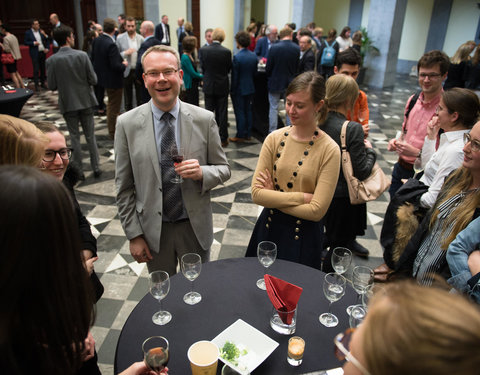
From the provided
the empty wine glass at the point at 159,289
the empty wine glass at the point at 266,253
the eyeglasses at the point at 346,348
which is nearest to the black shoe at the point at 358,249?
the empty wine glass at the point at 266,253

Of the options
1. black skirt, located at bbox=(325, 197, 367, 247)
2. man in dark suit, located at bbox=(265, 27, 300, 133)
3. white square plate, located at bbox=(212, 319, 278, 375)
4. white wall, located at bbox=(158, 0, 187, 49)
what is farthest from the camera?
white wall, located at bbox=(158, 0, 187, 49)

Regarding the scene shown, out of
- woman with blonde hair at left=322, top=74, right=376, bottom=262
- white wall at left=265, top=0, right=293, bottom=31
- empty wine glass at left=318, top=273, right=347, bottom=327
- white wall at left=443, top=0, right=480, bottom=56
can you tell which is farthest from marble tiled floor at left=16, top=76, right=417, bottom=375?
white wall at left=265, top=0, right=293, bottom=31

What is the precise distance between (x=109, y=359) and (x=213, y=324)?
123 centimetres

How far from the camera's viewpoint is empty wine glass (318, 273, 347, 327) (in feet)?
5.45

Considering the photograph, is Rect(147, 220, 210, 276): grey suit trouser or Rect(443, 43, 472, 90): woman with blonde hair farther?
Rect(443, 43, 472, 90): woman with blonde hair

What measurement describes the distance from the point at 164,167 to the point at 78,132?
11.2ft

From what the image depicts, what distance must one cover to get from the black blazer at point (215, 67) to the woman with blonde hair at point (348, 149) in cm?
354

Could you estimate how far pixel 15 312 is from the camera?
89 centimetres

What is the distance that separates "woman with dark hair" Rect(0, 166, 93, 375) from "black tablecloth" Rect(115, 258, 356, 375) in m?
0.53

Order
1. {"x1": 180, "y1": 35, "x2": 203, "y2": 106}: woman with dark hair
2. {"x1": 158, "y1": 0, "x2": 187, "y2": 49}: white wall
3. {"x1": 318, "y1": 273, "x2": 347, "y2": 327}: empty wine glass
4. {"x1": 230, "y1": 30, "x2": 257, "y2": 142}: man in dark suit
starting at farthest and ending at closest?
{"x1": 158, "y1": 0, "x2": 187, "y2": 49}: white wall, {"x1": 180, "y1": 35, "x2": 203, "y2": 106}: woman with dark hair, {"x1": 230, "y1": 30, "x2": 257, "y2": 142}: man in dark suit, {"x1": 318, "y1": 273, "x2": 347, "y2": 327}: empty wine glass

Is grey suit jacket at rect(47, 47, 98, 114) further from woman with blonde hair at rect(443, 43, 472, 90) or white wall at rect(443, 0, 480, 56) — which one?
white wall at rect(443, 0, 480, 56)

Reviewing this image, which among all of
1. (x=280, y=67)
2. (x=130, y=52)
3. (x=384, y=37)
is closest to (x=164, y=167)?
(x=280, y=67)

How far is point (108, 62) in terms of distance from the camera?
6480 mm

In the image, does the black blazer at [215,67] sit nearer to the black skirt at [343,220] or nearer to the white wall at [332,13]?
the black skirt at [343,220]
